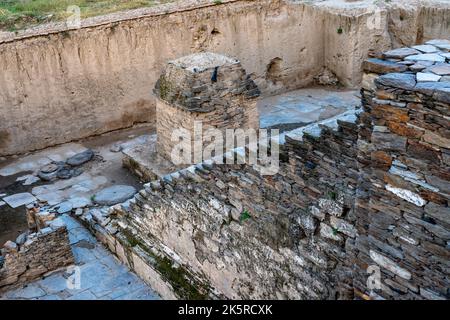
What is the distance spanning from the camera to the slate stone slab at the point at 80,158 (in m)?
9.28

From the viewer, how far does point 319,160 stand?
425 centimetres

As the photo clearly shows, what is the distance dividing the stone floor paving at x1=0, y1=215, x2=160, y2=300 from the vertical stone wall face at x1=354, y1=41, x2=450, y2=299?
3428mm

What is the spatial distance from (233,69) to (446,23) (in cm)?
557

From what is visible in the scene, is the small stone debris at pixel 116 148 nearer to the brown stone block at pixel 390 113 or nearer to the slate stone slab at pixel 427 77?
the brown stone block at pixel 390 113

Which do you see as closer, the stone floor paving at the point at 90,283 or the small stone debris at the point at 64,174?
the stone floor paving at the point at 90,283

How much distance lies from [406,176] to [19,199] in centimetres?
648

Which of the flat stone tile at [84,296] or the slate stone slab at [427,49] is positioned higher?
the slate stone slab at [427,49]

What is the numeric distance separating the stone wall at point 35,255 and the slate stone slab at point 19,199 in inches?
65.6

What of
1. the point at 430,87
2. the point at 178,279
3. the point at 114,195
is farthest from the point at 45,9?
the point at 430,87

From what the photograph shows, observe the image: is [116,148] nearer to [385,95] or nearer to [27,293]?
[27,293]

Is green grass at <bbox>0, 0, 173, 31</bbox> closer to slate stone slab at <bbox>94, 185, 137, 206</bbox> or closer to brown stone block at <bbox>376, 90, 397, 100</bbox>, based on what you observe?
slate stone slab at <bbox>94, 185, 137, 206</bbox>

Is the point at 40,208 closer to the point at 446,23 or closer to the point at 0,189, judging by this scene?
the point at 0,189

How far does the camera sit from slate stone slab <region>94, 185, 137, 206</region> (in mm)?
7938

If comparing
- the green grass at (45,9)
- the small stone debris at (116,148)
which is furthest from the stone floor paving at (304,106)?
the green grass at (45,9)
